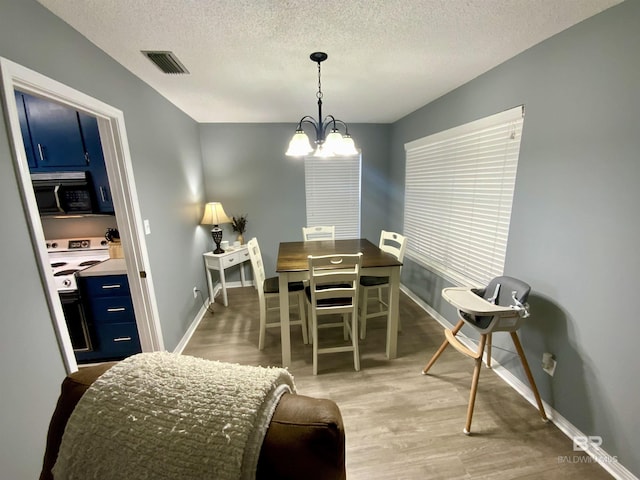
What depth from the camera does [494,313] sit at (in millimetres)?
1562

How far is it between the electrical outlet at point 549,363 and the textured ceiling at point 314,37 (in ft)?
6.48

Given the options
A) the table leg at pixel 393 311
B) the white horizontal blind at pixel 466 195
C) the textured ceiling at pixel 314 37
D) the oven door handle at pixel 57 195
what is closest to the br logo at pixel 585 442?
the white horizontal blind at pixel 466 195

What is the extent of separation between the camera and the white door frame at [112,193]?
109 centimetres

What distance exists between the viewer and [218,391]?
65cm

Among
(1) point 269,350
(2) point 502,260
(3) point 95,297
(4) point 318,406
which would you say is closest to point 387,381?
(1) point 269,350

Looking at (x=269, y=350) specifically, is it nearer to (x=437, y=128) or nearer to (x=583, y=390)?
(x=583, y=390)

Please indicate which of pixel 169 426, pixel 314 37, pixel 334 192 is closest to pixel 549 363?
pixel 169 426

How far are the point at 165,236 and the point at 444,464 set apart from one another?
8.75 ft

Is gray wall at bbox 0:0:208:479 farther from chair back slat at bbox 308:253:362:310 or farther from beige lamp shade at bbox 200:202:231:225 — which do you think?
chair back slat at bbox 308:253:362:310

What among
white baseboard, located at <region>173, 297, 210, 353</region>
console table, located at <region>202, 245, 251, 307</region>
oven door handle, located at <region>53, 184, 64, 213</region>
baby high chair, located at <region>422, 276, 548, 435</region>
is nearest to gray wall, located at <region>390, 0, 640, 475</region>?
baby high chair, located at <region>422, 276, 548, 435</region>

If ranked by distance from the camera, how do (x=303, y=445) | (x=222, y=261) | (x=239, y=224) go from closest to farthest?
(x=303, y=445), (x=222, y=261), (x=239, y=224)

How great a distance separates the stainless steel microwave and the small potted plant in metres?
1.72

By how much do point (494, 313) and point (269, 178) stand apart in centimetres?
322

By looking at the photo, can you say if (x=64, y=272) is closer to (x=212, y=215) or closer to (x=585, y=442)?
(x=212, y=215)
